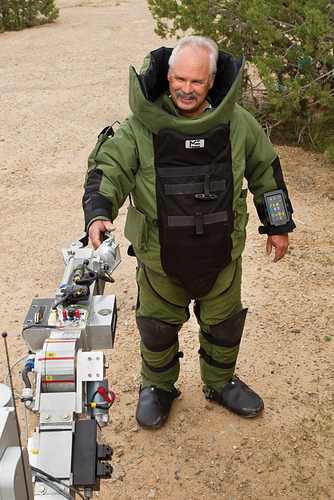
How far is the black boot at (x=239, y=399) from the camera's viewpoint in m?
3.13

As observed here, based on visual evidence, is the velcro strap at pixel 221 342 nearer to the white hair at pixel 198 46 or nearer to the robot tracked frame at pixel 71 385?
the robot tracked frame at pixel 71 385

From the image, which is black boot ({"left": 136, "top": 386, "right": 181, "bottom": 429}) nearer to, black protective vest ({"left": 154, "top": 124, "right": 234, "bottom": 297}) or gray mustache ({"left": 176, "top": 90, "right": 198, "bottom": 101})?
black protective vest ({"left": 154, "top": 124, "right": 234, "bottom": 297})

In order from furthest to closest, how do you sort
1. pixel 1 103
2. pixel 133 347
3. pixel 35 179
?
pixel 1 103 → pixel 35 179 → pixel 133 347

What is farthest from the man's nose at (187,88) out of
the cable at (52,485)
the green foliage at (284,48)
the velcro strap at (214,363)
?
the green foliage at (284,48)

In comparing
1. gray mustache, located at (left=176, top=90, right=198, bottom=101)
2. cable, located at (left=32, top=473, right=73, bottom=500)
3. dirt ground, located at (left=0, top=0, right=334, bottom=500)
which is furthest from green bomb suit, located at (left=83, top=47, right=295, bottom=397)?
cable, located at (left=32, top=473, right=73, bottom=500)

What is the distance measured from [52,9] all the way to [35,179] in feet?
30.5

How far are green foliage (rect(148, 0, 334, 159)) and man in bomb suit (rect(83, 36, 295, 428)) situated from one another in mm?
2926

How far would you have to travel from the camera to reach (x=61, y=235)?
5207 millimetres

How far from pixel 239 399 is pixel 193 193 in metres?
1.35

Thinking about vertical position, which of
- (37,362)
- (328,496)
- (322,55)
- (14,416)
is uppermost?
(14,416)

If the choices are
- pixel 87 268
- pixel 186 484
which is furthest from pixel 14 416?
pixel 186 484

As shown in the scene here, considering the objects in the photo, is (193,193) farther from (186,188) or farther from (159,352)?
(159,352)

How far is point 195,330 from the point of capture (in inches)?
152

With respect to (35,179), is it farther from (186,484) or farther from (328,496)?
(328,496)
